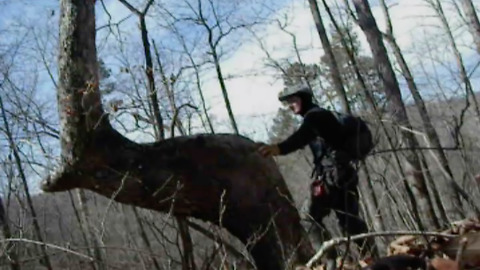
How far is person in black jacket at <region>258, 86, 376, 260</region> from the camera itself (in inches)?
174

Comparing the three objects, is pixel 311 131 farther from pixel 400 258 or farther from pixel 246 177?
pixel 400 258

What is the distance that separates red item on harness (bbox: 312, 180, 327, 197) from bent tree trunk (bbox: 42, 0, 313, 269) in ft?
0.76

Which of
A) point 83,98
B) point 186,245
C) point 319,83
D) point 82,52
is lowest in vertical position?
point 186,245

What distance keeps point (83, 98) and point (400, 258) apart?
3.30m

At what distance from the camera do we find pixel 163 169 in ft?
17.7

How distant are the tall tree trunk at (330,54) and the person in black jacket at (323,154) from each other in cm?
810

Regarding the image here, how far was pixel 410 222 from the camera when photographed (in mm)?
4812

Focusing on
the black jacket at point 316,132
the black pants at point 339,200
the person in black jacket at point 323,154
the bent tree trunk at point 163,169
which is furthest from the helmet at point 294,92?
the bent tree trunk at point 163,169

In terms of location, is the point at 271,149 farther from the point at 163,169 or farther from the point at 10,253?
the point at 10,253

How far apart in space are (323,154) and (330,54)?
913 cm

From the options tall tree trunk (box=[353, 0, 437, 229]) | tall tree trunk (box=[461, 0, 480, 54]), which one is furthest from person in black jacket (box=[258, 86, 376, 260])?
tall tree trunk (box=[461, 0, 480, 54])

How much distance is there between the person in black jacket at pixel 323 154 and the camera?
441cm

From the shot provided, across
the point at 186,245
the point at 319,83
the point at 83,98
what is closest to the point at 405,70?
the point at 319,83

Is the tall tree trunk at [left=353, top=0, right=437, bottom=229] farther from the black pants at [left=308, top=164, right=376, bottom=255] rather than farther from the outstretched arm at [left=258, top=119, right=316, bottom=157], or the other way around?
the outstretched arm at [left=258, top=119, right=316, bottom=157]
